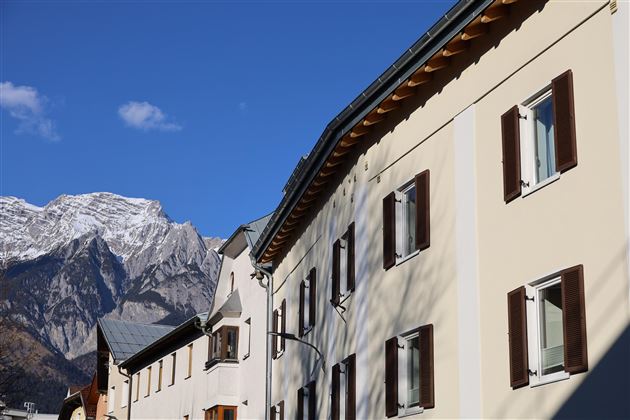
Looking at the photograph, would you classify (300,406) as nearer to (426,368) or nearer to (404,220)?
(404,220)

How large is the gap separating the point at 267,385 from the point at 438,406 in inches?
587

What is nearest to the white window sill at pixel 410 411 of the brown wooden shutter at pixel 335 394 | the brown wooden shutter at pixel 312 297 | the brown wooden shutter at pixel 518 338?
the brown wooden shutter at pixel 518 338

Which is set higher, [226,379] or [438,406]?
[226,379]

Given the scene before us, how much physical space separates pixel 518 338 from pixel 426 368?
336 centimetres

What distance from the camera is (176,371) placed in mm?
45594

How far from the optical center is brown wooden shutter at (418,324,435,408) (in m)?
18.0

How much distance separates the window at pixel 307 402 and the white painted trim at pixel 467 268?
977cm

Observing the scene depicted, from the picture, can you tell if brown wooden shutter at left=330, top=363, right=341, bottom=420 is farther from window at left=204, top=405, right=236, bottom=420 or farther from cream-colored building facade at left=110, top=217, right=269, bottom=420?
window at left=204, top=405, right=236, bottom=420

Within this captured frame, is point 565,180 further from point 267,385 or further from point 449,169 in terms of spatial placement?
point 267,385

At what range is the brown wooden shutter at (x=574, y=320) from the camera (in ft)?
44.8

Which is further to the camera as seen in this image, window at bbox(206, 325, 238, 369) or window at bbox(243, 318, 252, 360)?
window at bbox(206, 325, 238, 369)

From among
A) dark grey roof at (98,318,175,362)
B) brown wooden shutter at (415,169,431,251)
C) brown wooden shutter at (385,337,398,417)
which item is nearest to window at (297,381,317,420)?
brown wooden shutter at (385,337,398,417)

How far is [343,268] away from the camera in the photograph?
80.0 feet

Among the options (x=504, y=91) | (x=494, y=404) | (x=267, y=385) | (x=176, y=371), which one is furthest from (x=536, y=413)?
(x=176, y=371)
